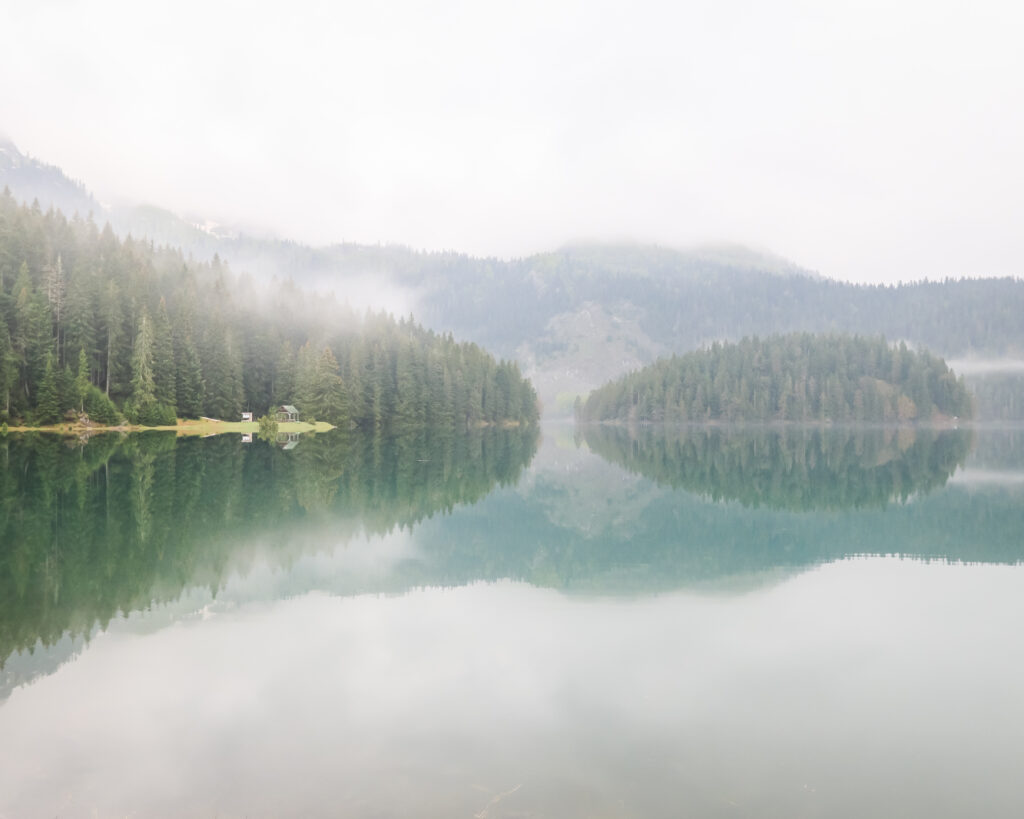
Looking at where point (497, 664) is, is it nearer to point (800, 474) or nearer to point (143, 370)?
point (800, 474)

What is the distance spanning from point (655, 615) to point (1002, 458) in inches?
2708

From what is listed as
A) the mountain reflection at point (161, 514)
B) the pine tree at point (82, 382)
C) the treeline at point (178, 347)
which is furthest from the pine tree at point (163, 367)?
the mountain reflection at point (161, 514)

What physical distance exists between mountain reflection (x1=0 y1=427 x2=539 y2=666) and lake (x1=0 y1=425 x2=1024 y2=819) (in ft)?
0.51

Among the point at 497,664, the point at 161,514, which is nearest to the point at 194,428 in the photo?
the point at 161,514

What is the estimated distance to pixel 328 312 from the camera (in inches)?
5615

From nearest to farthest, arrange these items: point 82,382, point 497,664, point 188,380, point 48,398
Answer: point 497,664 < point 48,398 < point 82,382 < point 188,380

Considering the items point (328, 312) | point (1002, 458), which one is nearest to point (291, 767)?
point (1002, 458)

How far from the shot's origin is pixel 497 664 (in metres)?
12.4

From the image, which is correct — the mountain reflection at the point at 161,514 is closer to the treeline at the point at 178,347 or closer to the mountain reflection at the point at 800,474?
the mountain reflection at the point at 800,474

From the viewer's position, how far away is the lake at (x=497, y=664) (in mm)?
8250

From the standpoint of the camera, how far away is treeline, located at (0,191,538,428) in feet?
Result: 270

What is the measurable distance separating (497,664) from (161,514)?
60.7ft

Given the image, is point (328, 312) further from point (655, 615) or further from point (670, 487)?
point (655, 615)

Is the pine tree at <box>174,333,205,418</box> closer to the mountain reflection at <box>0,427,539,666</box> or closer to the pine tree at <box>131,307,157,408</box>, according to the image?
the pine tree at <box>131,307,157,408</box>
